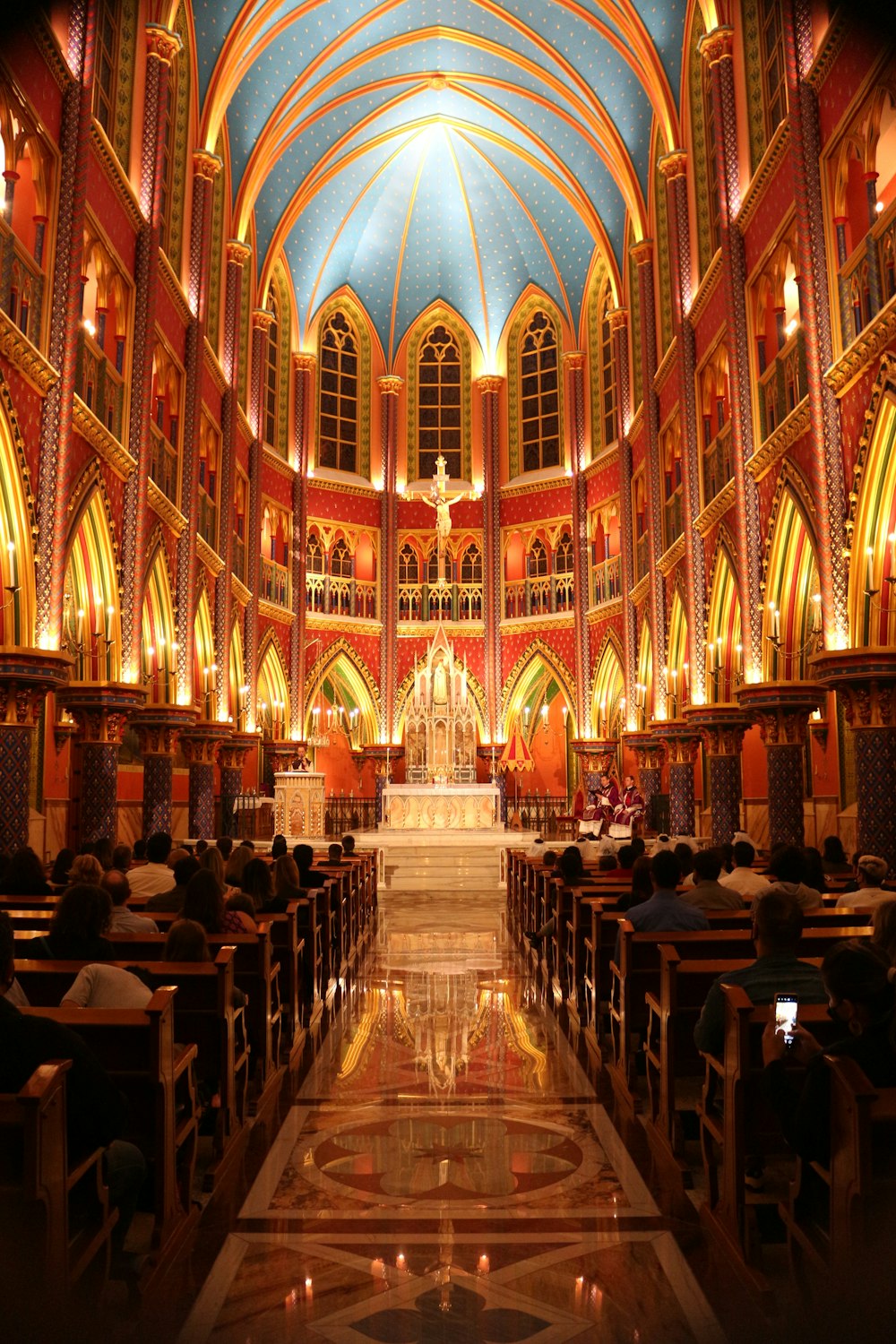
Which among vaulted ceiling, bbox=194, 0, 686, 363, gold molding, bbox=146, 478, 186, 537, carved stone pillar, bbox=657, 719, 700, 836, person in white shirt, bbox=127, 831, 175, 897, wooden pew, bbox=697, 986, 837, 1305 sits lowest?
wooden pew, bbox=697, 986, 837, 1305

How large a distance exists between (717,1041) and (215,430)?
2263cm

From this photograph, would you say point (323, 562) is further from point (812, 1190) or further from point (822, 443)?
point (812, 1190)

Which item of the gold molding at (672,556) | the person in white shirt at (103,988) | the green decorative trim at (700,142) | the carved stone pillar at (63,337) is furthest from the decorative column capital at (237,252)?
the person in white shirt at (103,988)

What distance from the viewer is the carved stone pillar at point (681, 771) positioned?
67.7 feet

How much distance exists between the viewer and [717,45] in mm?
17562

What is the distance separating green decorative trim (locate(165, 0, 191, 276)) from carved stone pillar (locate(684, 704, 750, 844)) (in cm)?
1280

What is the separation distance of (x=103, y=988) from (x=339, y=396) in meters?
31.6

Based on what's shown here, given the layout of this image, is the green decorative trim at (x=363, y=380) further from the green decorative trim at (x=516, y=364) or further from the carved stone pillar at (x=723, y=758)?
the carved stone pillar at (x=723, y=758)

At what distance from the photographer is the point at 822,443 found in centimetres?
1251

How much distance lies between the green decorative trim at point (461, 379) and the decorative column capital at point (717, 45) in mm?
17685

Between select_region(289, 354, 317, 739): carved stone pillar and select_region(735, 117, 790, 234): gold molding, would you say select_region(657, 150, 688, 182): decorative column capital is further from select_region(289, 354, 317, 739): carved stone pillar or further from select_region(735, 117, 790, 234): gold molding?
select_region(289, 354, 317, 739): carved stone pillar

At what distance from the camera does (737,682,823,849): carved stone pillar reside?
1438 cm

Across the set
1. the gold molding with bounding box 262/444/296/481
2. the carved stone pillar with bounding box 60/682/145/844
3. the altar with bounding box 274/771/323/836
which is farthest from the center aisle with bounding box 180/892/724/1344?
the gold molding with bounding box 262/444/296/481

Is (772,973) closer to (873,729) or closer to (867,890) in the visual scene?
(867,890)
